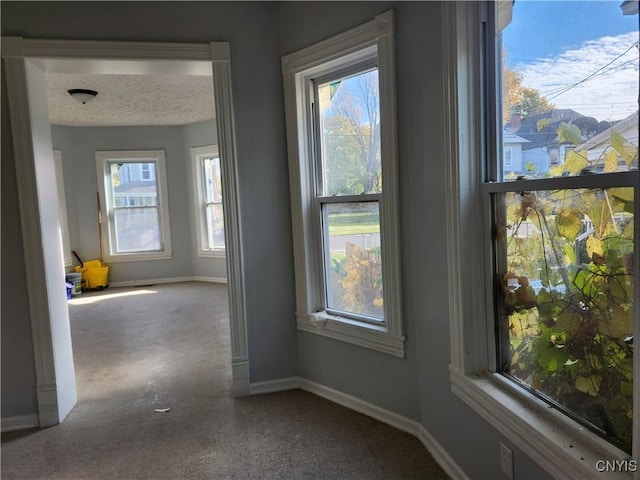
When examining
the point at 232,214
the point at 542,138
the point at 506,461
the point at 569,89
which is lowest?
the point at 506,461

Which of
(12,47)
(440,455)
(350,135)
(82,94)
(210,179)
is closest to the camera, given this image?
(440,455)

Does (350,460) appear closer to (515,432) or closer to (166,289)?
(515,432)

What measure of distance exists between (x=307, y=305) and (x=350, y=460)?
0.97m

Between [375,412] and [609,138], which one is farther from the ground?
[609,138]

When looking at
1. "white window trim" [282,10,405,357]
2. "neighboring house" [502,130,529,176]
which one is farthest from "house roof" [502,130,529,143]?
"white window trim" [282,10,405,357]

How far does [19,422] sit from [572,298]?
293 centimetres

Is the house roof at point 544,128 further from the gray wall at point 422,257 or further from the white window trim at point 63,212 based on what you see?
the white window trim at point 63,212

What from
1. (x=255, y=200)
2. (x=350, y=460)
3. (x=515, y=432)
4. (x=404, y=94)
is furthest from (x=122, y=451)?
(x=404, y=94)

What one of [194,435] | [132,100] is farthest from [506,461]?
[132,100]

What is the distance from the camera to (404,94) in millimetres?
1924

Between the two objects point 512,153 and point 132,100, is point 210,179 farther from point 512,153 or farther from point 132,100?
point 512,153

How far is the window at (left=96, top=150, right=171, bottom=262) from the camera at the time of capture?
22.1 feet

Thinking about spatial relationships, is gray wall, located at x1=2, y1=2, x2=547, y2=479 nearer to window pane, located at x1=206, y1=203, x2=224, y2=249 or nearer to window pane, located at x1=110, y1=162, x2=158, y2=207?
window pane, located at x1=206, y1=203, x2=224, y2=249

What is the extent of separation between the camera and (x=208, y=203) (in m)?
6.77
